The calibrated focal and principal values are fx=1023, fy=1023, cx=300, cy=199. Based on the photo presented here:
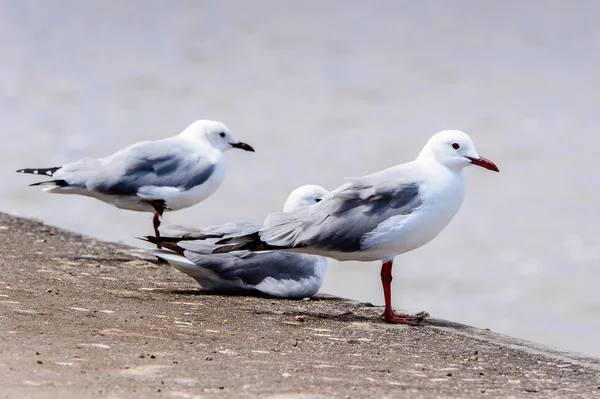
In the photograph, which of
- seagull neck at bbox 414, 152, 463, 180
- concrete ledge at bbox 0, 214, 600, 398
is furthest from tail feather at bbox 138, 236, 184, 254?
seagull neck at bbox 414, 152, 463, 180

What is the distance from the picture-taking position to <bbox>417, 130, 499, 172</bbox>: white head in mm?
6125

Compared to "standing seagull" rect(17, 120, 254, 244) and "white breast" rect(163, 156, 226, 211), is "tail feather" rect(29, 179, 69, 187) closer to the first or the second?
"standing seagull" rect(17, 120, 254, 244)

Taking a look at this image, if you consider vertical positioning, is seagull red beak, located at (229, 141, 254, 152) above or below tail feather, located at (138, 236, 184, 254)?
above

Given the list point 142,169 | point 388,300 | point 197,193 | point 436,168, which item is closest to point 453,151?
point 436,168

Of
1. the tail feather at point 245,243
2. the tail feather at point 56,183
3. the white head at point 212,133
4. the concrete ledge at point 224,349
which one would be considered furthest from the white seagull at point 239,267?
the white head at point 212,133

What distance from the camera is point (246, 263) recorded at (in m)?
6.59

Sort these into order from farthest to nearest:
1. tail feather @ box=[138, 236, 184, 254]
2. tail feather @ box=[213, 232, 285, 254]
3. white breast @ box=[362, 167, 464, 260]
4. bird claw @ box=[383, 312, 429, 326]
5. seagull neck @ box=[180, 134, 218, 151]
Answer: seagull neck @ box=[180, 134, 218, 151] < tail feather @ box=[138, 236, 184, 254] < bird claw @ box=[383, 312, 429, 326] < tail feather @ box=[213, 232, 285, 254] < white breast @ box=[362, 167, 464, 260]

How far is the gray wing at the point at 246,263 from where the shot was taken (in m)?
6.55

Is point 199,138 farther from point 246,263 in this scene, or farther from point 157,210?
point 246,263

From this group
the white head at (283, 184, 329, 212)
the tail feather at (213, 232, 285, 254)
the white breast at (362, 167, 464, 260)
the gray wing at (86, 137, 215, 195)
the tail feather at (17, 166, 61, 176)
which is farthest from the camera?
the tail feather at (17, 166, 61, 176)

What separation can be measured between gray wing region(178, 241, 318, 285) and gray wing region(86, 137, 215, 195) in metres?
1.62

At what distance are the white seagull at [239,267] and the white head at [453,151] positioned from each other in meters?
1.16

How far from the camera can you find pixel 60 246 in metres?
8.41

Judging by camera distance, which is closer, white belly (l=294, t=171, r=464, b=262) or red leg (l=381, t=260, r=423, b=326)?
white belly (l=294, t=171, r=464, b=262)
